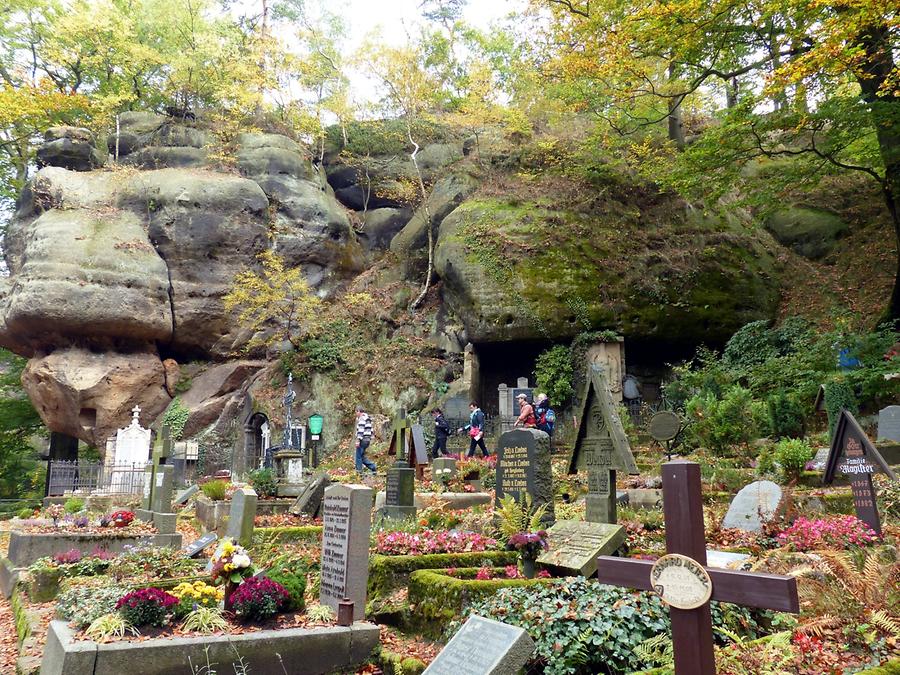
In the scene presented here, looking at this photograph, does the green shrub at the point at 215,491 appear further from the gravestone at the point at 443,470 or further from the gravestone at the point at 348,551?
the gravestone at the point at 348,551

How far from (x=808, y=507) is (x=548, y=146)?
18131mm

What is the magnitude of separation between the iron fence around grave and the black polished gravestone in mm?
17339

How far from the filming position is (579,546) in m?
6.30

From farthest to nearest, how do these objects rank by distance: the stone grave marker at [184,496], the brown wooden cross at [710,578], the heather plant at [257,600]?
the stone grave marker at [184,496], the heather plant at [257,600], the brown wooden cross at [710,578]

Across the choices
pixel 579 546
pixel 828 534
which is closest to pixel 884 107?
pixel 828 534

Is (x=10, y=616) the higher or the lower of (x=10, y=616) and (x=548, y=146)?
the lower

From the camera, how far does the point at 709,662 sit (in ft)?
8.99

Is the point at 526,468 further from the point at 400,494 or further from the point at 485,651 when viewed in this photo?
the point at 485,651

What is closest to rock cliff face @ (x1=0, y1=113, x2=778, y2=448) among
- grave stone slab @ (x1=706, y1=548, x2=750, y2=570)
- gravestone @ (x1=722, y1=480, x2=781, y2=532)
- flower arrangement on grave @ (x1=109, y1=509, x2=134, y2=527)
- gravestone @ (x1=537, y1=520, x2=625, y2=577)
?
flower arrangement on grave @ (x1=109, y1=509, x2=134, y2=527)

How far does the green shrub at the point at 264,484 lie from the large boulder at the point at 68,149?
813 inches

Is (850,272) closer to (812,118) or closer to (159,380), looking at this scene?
(812,118)

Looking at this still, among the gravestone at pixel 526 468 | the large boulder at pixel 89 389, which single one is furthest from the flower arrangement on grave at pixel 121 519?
the large boulder at pixel 89 389

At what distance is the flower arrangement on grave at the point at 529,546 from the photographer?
21.3 ft

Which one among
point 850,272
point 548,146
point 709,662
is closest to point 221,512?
point 709,662
